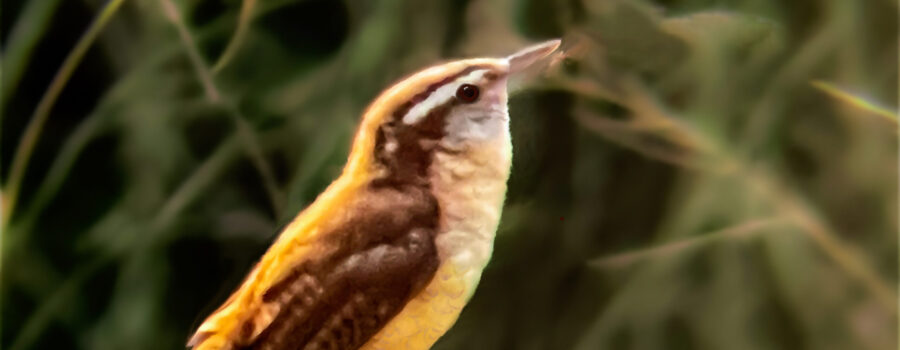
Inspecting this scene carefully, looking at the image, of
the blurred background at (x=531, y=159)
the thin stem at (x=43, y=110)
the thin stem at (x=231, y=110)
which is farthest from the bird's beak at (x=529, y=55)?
the thin stem at (x=43, y=110)

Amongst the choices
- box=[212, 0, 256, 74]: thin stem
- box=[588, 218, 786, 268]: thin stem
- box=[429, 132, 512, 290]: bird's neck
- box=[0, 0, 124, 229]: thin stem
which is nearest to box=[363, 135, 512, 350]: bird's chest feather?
box=[429, 132, 512, 290]: bird's neck

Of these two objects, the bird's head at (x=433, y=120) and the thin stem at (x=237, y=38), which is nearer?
the bird's head at (x=433, y=120)

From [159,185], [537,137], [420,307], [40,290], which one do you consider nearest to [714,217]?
[537,137]

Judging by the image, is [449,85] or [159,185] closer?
[449,85]

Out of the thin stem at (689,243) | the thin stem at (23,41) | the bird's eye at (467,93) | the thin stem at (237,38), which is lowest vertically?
the thin stem at (689,243)

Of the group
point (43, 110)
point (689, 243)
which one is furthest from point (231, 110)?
point (689, 243)

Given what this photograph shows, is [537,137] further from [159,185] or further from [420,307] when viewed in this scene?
[159,185]

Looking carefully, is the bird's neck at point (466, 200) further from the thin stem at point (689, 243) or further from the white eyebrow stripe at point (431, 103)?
the thin stem at point (689, 243)
